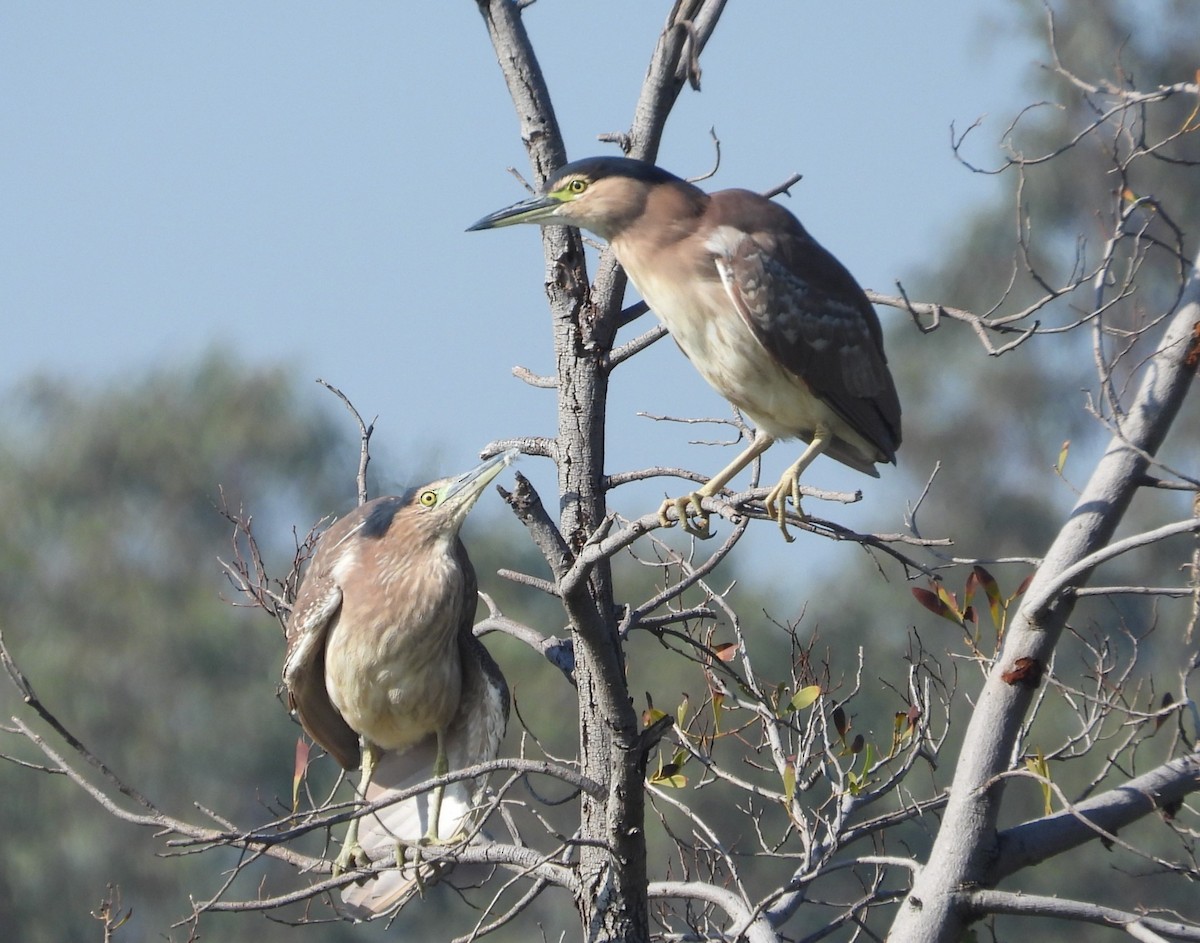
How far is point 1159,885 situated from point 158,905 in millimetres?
12293

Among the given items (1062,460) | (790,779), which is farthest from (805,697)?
(1062,460)

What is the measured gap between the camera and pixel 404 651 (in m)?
4.71

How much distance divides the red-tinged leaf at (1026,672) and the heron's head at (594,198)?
5.27ft

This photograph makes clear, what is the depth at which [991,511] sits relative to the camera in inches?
917

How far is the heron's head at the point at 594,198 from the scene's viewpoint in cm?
407

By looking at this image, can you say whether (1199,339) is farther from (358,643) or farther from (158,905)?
(158,905)

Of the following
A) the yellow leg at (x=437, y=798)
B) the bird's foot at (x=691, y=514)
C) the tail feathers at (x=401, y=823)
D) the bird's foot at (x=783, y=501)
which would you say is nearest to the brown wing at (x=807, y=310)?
the bird's foot at (x=783, y=501)

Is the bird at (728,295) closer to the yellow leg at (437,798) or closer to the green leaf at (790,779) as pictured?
the green leaf at (790,779)

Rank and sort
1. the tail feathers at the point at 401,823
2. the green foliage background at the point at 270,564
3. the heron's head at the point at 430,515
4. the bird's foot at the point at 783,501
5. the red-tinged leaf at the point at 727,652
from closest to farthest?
the bird's foot at the point at 783,501 < the red-tinged leaf at the point at 727,652 < the tail feathers at the point at 401,823 < the heron's head at the point at 430,515 < the green foliage background at the point at 270,564

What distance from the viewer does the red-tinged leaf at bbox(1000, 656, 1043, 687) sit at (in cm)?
360

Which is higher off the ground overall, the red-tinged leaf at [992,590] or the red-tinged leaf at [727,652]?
the red-tinged leaf at [992,590]

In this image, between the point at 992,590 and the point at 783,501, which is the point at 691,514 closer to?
the point at 783,501

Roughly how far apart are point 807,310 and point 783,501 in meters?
0.66

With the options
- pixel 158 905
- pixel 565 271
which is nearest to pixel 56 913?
pixel 158 905
